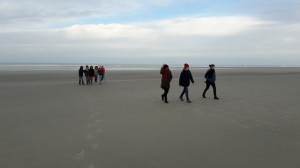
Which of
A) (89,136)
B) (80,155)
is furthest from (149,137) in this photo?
(80,155)

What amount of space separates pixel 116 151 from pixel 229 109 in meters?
6.41

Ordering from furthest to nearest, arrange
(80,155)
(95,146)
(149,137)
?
1. (149,137)
2. (95,146)
3. (80,155)

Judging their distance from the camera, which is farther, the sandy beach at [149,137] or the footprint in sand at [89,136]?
the footprint in sand at [89,136]

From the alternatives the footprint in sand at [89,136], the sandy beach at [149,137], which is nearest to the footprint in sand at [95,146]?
the sandy beach at [149,137]

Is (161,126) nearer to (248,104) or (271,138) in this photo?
(271,138)

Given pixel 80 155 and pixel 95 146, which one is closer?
pixel 80 155

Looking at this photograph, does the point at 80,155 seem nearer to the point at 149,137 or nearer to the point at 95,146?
the point at 95,146

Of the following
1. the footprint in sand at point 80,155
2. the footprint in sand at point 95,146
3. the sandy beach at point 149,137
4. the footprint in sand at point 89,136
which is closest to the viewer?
the sandy beach at point 149,137

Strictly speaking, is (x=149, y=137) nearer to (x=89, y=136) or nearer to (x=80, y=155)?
(x=89, y=136)

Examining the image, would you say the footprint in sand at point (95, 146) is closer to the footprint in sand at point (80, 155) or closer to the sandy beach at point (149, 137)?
the sandy beach at point (149, 137)

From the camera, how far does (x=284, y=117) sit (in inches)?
389

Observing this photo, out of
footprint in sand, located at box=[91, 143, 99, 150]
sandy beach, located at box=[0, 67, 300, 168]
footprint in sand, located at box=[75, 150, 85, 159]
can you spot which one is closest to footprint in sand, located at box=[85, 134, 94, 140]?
sandy beach, located at box=[0, 67, 300, 168]

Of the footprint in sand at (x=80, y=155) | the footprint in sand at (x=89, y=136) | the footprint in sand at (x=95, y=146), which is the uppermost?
the footprint in sand at (x=95, y=146)

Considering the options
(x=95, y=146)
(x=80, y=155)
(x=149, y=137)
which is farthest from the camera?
(x=149, y=137)
